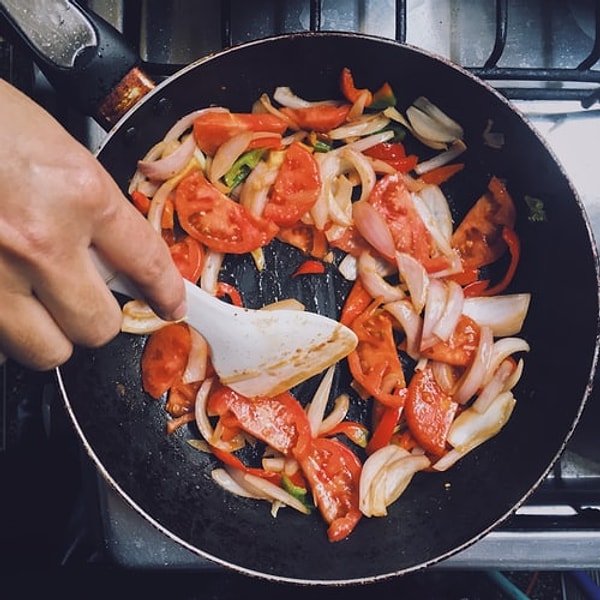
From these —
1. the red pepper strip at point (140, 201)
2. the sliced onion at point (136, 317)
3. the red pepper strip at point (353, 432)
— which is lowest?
the red pepper strip at point (353, 432)

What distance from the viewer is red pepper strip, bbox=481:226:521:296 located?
4.10 ft

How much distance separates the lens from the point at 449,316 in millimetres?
1234

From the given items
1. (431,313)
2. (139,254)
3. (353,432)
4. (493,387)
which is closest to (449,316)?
(431,313)

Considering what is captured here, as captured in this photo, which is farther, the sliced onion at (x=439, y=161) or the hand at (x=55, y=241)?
the sliced onion at (x=439, y=161)

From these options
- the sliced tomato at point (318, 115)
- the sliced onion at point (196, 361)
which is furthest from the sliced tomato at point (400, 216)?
the sliced onion at point (196, 361)

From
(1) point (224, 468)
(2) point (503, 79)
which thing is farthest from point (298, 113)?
(1) point (224, 468)

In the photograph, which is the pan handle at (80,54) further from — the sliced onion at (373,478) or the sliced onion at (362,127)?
the sliced onion at (373,478)

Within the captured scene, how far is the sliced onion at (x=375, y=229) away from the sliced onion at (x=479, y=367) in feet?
0.60

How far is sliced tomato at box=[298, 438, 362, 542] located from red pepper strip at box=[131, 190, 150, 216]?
0.43 meters

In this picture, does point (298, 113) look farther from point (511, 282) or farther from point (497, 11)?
point (511, 282)

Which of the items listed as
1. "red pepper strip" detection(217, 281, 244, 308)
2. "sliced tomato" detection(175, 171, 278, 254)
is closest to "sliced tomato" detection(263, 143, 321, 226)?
"sliced tomato" detection(175, 171, 278, 254)

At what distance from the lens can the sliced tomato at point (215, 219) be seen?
3.99 ft

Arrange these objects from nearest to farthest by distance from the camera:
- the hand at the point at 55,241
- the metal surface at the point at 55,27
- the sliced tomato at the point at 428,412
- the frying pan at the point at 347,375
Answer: the hand at the point at 55,241 < the metal surface at the point at 55,27 < the frying pan at the point at 347,375 < the sliced tomato at the point at 428,412

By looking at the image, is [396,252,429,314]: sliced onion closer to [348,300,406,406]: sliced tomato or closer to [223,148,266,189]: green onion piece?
[348,300,406,406]: sliced tomato
